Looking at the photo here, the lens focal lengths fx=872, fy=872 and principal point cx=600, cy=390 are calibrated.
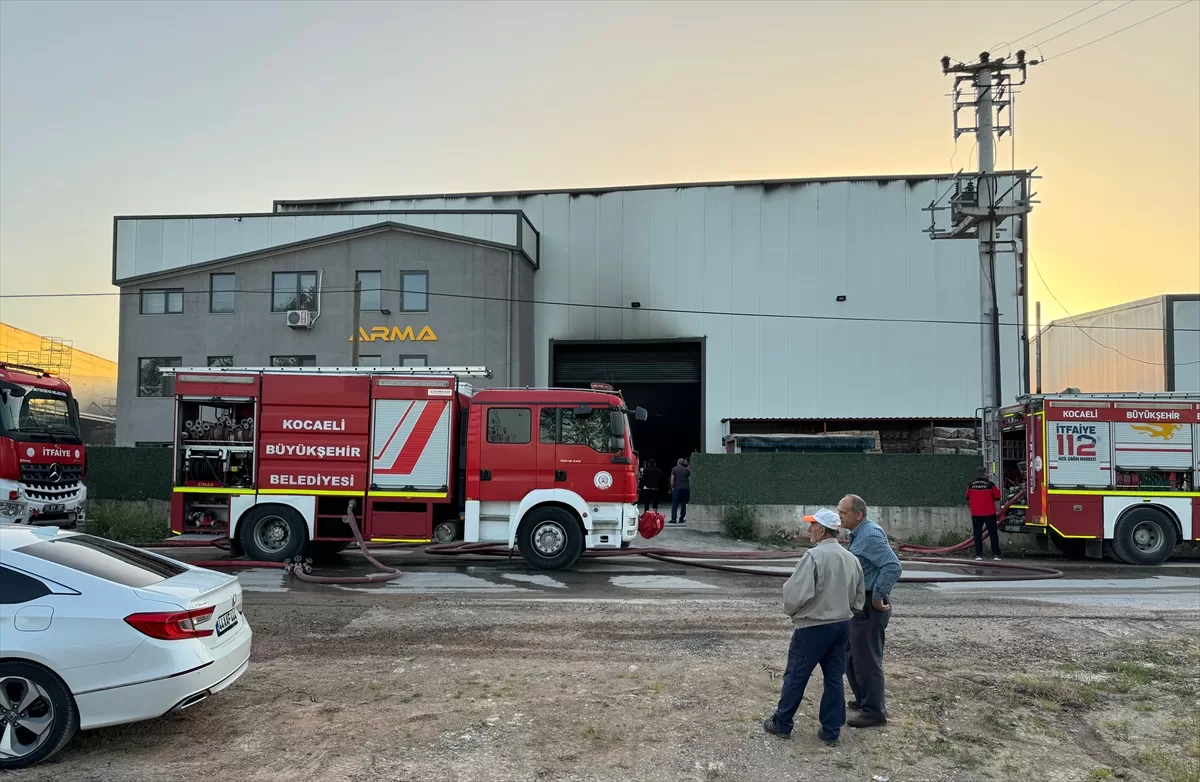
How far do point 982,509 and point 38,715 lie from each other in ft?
50.8

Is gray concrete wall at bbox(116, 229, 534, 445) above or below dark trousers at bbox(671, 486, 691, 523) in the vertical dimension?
above

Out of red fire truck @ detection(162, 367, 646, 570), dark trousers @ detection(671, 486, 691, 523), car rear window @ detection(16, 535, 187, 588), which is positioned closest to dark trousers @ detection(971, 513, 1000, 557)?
dark trousers @ detection(671, 486, 691, 523)

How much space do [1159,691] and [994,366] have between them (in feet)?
44.9

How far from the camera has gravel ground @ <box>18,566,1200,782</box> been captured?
5.43 meters

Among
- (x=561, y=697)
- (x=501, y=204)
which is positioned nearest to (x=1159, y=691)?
(x=561, y=697)

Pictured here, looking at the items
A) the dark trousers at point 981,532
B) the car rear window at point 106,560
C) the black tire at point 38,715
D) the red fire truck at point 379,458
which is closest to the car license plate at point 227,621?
the car rear window at point 106,560

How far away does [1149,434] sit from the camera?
16.5 meters

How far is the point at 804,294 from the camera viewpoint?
2897cm

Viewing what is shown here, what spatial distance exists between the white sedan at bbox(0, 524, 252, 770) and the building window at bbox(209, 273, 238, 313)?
994 inches

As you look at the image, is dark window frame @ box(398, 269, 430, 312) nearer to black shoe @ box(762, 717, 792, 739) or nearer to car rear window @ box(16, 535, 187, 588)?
car rear window @ box(16, 535, 187, 588)

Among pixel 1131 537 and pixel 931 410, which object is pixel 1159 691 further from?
pixel 931 410

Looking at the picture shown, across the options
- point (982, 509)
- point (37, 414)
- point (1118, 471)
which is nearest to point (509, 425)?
point (37, 414)

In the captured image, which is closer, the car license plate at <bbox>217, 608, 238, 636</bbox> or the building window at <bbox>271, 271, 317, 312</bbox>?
the car license plate at <bbox>217, 608, 238, 636</bbox>

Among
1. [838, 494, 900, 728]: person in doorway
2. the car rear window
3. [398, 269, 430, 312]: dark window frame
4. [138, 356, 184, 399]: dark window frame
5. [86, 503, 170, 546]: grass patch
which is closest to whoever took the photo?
the car rear window
